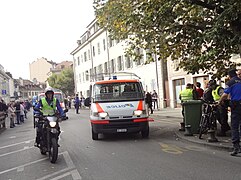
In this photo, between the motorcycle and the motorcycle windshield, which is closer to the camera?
the motorcycle

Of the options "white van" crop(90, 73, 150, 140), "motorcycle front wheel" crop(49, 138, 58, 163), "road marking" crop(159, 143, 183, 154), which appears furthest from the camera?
"white van" crop(90, 73, 150, 140)

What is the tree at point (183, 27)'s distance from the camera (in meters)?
9.95

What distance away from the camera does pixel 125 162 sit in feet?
26.8

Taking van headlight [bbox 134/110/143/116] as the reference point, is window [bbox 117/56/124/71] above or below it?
above

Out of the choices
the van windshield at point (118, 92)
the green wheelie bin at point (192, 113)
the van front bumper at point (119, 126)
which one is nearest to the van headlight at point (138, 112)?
the van front bumper at point (119, 126)

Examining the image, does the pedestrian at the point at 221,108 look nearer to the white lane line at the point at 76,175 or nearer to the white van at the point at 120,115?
the white van at the point at 120,115

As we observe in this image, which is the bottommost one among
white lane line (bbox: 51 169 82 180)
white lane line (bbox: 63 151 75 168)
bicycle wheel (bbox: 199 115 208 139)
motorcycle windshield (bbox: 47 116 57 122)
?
white lane line (bbox: 51 169 82 180)

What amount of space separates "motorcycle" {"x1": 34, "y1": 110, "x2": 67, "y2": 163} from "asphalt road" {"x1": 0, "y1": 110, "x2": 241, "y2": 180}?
11.8 inches

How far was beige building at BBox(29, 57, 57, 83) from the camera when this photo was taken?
136 m

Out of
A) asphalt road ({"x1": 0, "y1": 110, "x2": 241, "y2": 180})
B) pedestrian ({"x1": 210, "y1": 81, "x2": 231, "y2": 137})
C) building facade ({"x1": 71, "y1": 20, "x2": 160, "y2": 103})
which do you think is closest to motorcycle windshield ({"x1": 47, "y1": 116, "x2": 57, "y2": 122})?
asphalt road ({"x1": 0, "y1": 110, "x2": 241, "y2": 180})

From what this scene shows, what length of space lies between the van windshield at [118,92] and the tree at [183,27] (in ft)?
4.84

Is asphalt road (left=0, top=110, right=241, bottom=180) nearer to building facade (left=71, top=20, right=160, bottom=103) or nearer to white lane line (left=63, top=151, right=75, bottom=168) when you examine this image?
white lane line (left=63, top=151, right=75, bottom=168)

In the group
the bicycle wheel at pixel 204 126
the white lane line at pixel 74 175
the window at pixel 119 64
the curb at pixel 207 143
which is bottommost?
the white lane line at pixel 74 175

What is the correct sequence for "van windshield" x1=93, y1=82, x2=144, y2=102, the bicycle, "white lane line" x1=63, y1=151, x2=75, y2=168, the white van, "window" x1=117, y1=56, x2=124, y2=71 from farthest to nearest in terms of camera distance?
"window" x1=117, y1=56, x2=124, y2=71 < "van windshield" x1=93, y1=82, x2=144, y2=102 < the white van < the bicycle < "white lane line" x1=63, y1=151, x2=75, y2=168
